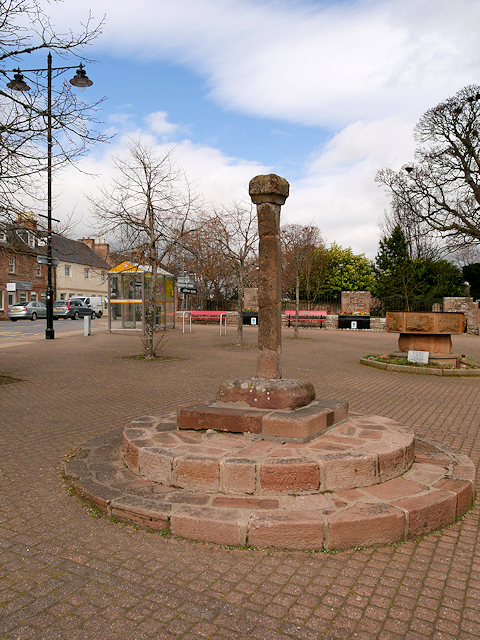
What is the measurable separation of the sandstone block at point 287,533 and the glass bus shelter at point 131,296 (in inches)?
725

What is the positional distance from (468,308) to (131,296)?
19221 mm

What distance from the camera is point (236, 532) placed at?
10.6 feet

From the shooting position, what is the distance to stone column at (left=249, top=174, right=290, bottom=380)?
499cm

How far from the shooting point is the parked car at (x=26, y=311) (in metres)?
36.2

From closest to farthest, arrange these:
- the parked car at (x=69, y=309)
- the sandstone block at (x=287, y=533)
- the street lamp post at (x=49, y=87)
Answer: the sandstone block at (x=287, y=533), the street lamp post at (x=49, y=87), the parked car at (x=69, y=309)

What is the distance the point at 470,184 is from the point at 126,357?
19322mm

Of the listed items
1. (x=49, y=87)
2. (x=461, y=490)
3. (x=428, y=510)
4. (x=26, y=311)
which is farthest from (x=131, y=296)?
(x=428, y=510)

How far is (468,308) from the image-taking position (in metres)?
27.5

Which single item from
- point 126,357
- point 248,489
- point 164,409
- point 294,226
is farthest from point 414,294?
point 248,489

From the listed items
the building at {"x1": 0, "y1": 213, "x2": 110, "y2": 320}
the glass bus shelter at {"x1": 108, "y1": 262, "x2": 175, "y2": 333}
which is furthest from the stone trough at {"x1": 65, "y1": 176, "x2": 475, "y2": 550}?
the glass bus shelter at {"x1": 108, "y1": 262, "x2": 175, "y2": 333}

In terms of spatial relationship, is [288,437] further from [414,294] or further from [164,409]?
[414,294]

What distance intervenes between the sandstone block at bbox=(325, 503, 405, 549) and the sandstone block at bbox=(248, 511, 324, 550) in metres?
0.09

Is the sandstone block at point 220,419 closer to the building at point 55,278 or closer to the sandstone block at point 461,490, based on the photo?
the sandstone block at point 461,490

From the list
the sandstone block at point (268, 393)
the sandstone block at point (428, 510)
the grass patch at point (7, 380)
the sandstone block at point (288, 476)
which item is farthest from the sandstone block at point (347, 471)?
the grass patch at point (7, 380)
